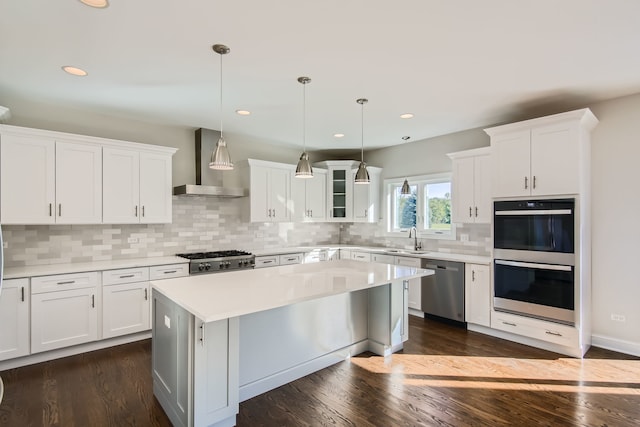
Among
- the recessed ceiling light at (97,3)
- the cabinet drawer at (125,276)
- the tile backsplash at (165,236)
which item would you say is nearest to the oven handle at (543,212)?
the tile backsplash at (165,236)

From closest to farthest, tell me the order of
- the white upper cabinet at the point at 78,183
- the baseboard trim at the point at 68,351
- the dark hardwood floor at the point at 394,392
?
the dark hardwood floor at the point at 394,392 < the baseboard trim at the point at 68,351 < the white upper cabinet at the point at 78,183

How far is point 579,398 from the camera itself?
271 centimetres

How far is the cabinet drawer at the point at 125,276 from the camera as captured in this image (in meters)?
3.67

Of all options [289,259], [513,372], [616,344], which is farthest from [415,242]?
[616,344]

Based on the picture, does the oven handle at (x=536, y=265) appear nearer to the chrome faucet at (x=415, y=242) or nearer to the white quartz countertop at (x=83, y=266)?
the chrome faucet at (x=415, y=242)

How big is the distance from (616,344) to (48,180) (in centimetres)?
621

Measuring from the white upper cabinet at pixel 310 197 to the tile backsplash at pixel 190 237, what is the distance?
0.38 m

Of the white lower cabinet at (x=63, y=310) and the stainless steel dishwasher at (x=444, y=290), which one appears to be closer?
the white lower cabinet at (x=63, y=310)

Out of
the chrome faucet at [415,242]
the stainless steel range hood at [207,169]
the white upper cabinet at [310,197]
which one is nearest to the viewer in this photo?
the stainless steel range hood at [207,169]

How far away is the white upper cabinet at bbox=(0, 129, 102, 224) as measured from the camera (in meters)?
3.33

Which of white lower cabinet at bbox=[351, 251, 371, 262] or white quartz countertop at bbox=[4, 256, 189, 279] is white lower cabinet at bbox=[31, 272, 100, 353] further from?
white lower cabinet at bbox=[351, 251, 371, 262]

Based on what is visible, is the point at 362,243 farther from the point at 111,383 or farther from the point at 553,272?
the point at 111,383

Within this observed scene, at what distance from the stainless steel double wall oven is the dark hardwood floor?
1.70 ft

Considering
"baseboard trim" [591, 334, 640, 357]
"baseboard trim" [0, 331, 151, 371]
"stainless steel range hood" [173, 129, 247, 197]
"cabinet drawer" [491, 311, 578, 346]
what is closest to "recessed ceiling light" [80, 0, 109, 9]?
"stainless steel range hood" [173, 129, 247, 197]
